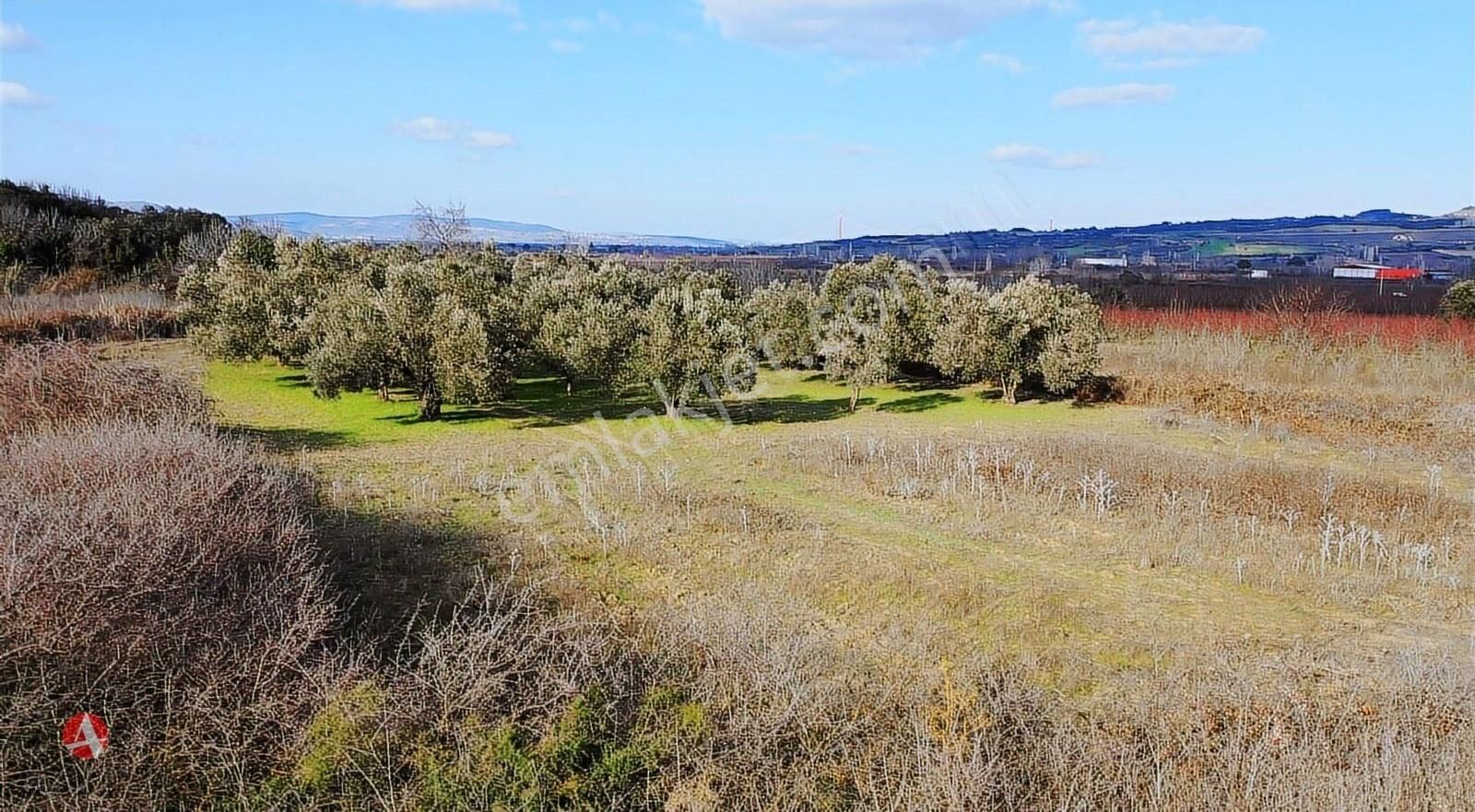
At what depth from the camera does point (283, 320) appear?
1955cm

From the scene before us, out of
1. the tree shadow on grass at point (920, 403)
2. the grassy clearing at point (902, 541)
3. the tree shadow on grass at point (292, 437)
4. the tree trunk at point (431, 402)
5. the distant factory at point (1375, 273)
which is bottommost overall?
the grassy clearing at point (902, 541)

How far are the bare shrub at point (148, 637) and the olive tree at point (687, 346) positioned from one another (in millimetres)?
10866

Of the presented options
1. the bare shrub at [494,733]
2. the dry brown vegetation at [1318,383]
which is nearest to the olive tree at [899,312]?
the dry brown vegetation at [1318,383]

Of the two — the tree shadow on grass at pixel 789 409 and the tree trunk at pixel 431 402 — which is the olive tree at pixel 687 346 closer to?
the tree shadow on grass at pixel 789 409

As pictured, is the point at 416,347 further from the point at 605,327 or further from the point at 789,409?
the point at 789,409

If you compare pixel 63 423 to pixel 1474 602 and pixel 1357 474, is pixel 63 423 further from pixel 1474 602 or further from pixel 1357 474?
pixel 1357 474

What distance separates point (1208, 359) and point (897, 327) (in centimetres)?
795

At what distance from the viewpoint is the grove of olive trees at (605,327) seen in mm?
16297

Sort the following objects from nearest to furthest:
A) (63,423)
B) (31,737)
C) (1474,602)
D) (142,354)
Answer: (31,737) < (1474,602) < (63,423) < (142,354)

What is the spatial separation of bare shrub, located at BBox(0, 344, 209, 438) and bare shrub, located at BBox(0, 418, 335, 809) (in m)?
4.36

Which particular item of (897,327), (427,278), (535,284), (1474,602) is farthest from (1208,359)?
(427,278)

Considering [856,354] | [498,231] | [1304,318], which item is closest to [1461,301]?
[1304,318]

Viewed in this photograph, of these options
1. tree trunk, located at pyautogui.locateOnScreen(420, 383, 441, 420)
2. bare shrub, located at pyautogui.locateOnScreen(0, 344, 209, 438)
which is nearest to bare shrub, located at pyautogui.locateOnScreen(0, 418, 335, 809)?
bare shrub, located at pyautogui.locateOnScreen(0, 344, 209, 438)

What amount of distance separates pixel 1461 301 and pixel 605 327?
2471 cm
